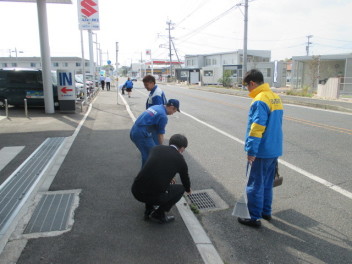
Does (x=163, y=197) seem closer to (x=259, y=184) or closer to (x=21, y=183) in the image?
(x=259, y=184)

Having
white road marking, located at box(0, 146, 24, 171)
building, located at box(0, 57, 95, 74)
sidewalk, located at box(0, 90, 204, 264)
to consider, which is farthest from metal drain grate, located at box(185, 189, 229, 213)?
building, located at box(0, 57, 95, 74)

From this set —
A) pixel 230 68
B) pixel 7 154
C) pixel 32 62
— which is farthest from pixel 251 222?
pixel 32 62

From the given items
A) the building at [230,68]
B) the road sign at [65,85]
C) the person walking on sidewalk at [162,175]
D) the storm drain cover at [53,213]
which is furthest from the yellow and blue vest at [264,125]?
the building at [230,68]

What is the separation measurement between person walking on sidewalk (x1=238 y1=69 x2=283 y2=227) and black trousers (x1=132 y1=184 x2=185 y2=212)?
3.06ft

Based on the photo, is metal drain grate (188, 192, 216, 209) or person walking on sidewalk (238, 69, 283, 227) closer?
person walking on sidewalk (238, 69, 283, 227)

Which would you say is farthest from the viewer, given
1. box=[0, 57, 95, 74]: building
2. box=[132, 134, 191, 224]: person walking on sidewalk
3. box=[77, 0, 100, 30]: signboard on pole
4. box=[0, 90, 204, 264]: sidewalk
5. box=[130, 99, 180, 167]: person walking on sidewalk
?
box=[0, 57, 95, 74]: building

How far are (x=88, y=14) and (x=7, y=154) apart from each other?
10.5 meters

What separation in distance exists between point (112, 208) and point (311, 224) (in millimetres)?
2692

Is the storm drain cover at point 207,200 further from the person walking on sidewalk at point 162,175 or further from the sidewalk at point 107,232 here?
the person walking on sidewalk at point 162,175

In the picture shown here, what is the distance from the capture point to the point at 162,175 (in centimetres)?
344

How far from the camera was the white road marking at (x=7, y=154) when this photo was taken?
6354 mm

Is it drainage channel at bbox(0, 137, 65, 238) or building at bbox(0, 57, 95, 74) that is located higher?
building at bbox(0, 57, 95, 74)

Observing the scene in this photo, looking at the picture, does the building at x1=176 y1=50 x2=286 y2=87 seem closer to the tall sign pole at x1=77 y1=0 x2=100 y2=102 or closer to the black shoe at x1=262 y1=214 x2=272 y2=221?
the tall sign pole at x1=77 y1=0 x2=100 y2=102

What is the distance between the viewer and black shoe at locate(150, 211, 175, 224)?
382 centimetres
